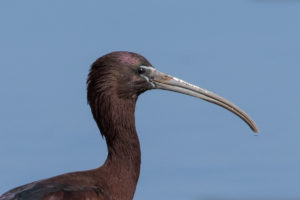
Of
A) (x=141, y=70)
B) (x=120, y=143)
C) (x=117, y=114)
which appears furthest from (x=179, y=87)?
(x=120, y=143)

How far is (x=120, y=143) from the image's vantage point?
12.2 m

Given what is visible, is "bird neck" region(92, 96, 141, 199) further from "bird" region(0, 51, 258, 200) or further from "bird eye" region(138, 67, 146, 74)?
"bird eye" region(138, 67, 146, 74)

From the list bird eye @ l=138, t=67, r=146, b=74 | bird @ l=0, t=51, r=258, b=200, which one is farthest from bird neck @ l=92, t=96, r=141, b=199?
bird eye @ l=138, t=67, r=146, b=74

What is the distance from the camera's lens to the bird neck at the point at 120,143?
12.0m

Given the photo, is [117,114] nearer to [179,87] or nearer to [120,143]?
[120,143]

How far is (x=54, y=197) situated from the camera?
1126 cm

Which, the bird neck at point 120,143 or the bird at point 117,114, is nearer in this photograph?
the bird at point 117,114

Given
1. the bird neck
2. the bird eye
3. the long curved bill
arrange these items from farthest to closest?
the long curved bill → the bird eye → the bird neck

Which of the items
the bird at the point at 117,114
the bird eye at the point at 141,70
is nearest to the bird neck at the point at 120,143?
the bird at the point at 117,114

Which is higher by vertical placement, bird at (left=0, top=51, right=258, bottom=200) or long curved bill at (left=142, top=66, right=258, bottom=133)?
long curved bill at (left=142, top=66, right=258, bottom=133)

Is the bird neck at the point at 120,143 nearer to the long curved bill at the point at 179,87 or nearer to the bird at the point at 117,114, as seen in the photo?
the bird at the point at 117,114

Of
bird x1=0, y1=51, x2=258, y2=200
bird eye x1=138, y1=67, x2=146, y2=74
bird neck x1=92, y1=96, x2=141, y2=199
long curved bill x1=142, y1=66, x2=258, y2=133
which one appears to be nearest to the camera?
bird x1=0, y1=51, x2=258, y2=200

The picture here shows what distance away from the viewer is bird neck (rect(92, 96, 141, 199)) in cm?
1201

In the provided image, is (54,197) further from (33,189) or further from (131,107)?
(131,107)
